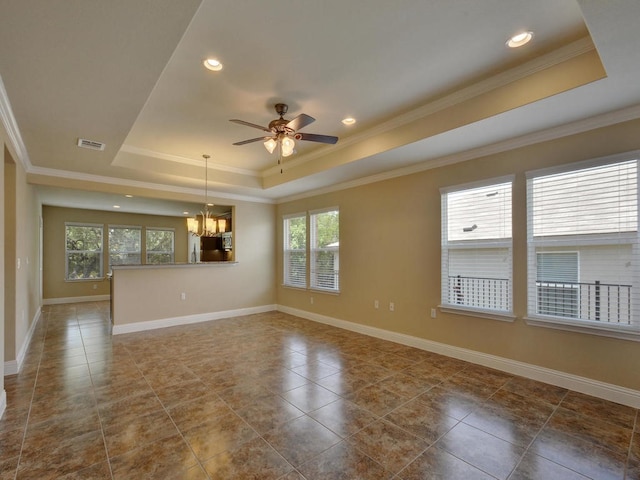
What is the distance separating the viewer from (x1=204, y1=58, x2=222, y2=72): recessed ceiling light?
2.50 metres

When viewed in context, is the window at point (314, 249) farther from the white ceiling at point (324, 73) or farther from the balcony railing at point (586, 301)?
the balcony railing at point (586, 301)

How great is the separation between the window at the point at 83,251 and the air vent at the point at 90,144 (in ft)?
20.5

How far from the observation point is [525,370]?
337 centimetres

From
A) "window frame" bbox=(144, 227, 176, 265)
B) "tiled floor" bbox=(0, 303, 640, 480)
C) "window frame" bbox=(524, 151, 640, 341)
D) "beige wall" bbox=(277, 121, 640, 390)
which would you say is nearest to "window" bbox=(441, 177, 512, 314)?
"beige wall" bbox=(277, 121, 640, 390)

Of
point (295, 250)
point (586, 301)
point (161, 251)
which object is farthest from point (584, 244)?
point (161, 251)

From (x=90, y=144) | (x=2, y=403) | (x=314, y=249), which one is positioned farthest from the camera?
(x=314, y=249)

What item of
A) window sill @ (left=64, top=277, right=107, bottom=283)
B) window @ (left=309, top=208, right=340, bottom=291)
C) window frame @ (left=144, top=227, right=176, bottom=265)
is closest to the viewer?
window @ (left=309, top=208, right=340, bottom=291)

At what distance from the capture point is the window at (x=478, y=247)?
3.61 metres

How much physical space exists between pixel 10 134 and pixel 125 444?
10.3ft

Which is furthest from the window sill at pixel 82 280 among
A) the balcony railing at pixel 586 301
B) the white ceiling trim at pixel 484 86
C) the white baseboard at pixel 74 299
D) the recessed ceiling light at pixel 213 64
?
the balcony railing at pixel 586 301

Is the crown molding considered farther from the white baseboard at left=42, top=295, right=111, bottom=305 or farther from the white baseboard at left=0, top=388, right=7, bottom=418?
the white baseboard at left=42, top=295, right=111, bottom=305

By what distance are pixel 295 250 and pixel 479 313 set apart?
3922mm

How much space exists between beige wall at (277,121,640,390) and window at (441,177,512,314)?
111 millimetres

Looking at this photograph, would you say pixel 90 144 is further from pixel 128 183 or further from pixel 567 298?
pixel 567 298
